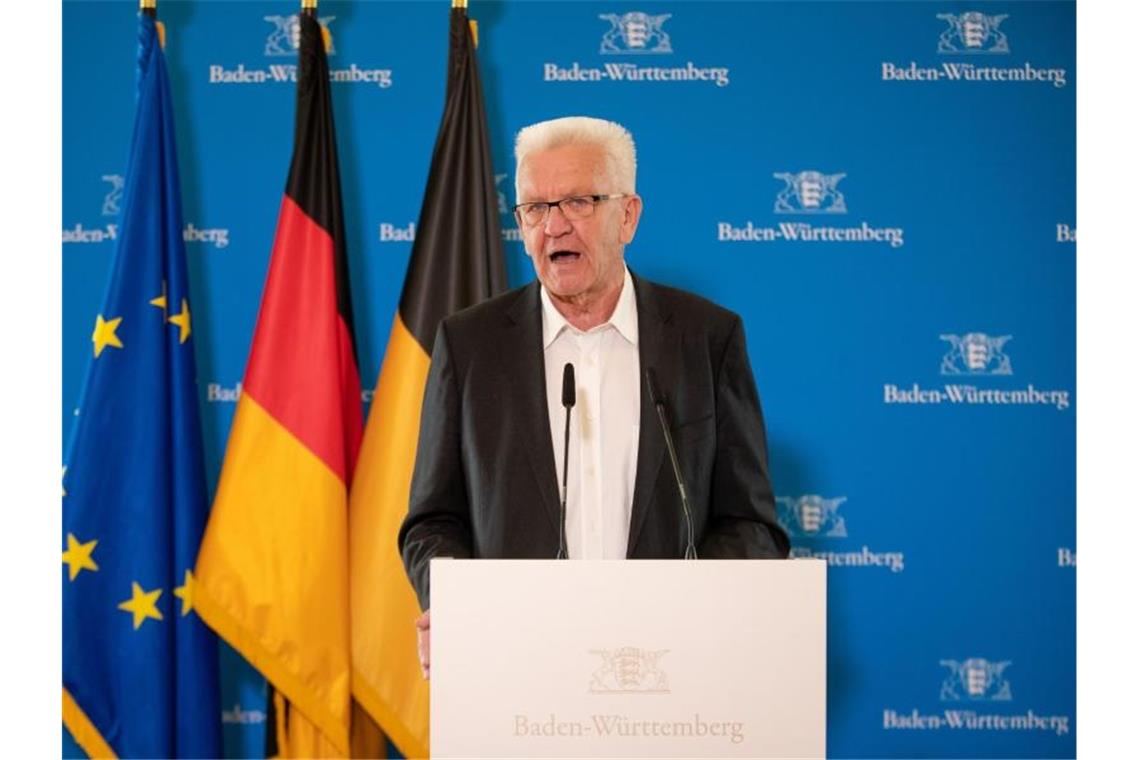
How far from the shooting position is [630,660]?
1.50 meters

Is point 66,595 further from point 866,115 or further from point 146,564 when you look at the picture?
point 866,115

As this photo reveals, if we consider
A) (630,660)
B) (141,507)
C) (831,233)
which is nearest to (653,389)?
(630,660)

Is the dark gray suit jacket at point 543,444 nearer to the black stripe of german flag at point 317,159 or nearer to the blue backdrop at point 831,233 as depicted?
the black stripe of german flag at point 317,159

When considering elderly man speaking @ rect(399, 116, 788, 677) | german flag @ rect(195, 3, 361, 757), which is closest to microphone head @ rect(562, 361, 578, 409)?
elderly man speaking @ rect(399, 116, 788, 677)

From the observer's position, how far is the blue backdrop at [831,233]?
11.1ft

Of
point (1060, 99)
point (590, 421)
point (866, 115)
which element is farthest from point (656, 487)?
point (1060, 99)

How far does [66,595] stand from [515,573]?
6.80 feet

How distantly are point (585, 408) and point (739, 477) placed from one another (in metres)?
0.33

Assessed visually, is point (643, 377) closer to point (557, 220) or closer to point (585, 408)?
point (585, 408)

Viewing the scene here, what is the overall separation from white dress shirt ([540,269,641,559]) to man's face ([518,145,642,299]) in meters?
0.09

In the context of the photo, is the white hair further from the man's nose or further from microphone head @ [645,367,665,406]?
microphone head @ [645,367,665,406]

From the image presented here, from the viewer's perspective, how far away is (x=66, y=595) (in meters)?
3.09

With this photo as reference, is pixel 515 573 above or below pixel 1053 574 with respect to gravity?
above

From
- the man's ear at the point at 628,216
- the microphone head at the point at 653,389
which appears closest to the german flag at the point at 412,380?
the man's ear at the point at 628,216
